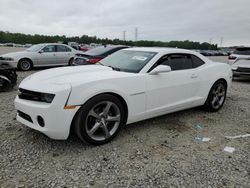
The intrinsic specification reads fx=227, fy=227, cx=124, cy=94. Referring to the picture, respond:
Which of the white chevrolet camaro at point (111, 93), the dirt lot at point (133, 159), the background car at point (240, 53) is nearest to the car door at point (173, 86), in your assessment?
the white chevrolet camaro at point (111, 93)

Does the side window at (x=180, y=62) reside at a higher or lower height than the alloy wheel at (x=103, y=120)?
higher

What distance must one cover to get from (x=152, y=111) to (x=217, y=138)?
1.16m

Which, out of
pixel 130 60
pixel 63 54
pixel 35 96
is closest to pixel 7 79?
pixel 35 96

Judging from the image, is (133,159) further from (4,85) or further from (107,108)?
(4,85)

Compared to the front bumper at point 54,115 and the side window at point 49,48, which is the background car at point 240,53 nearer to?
the side window at point 49,48

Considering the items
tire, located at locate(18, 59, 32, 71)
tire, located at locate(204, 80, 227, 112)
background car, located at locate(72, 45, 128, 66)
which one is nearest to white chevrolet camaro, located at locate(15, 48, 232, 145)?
tire, located at locate(204, 80, 227, 112)

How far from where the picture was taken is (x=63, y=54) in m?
11.9

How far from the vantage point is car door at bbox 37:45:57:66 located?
1116 centimetres

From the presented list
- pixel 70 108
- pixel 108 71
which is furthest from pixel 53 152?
pixel 108 71

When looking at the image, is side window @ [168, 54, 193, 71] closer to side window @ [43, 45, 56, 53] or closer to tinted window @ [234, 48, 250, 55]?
tinted window @ [234, 48, 250, 55]

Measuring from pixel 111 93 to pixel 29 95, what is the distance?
3.76 feet

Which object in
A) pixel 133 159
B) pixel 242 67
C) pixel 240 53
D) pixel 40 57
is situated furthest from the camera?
pixel 40 57

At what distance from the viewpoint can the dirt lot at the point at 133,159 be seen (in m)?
2.58

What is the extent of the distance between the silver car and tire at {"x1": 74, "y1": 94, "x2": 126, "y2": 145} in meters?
8.50
